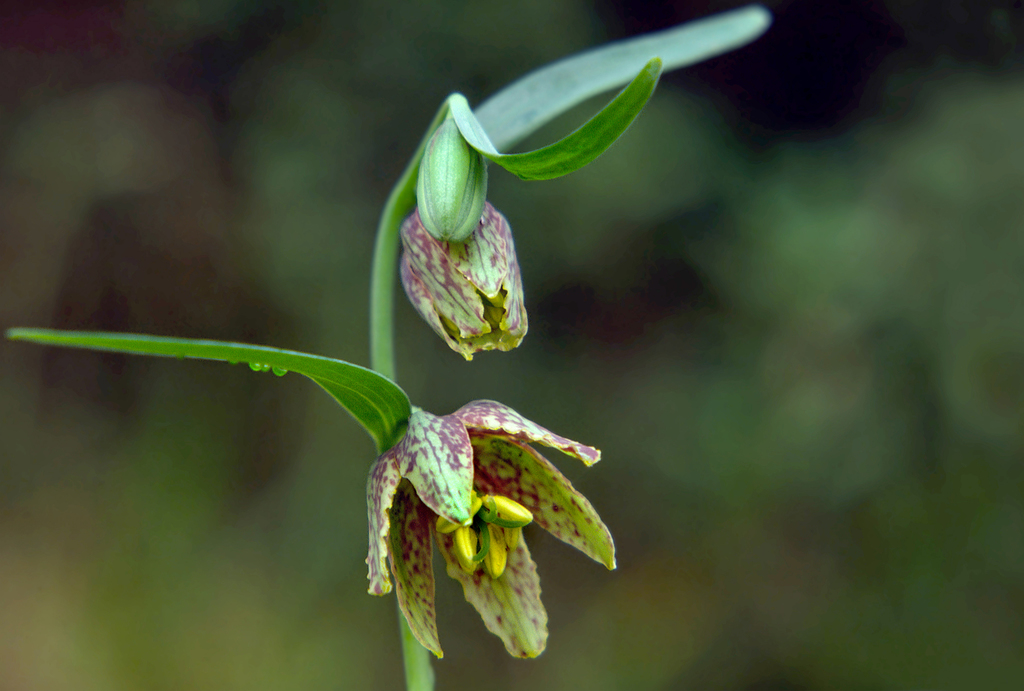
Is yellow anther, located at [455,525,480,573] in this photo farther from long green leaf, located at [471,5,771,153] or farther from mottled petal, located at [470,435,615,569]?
long green leaf, located at [471,5,771,153]

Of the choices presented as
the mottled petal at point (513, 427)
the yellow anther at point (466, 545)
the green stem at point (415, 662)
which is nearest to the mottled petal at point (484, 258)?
the mottled petal at point (513, 427)

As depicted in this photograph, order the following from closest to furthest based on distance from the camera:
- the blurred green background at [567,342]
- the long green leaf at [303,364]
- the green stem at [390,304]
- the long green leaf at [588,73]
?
the long green leaf at [303,364], the green stem at [390,304], the long green leaf at [588,73], the blurred green background at [567,342]

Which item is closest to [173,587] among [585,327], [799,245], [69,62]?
[585,327]

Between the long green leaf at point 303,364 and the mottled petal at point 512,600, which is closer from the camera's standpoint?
the long green leaf at point 303,364

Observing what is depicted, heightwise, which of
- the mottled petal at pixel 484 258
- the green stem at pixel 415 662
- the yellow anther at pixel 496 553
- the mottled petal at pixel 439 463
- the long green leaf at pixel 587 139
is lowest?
the green stem at pixel 415 662

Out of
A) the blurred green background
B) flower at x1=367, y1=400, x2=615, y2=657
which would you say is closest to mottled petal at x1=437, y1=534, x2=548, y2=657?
flower at x1=367, y1=400, x2=615, y2=657

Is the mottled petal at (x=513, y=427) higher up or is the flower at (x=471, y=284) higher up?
the flower at (x=471, y=284)

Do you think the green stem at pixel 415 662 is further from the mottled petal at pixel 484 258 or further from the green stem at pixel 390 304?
the mottled petal at pixel 484 258
